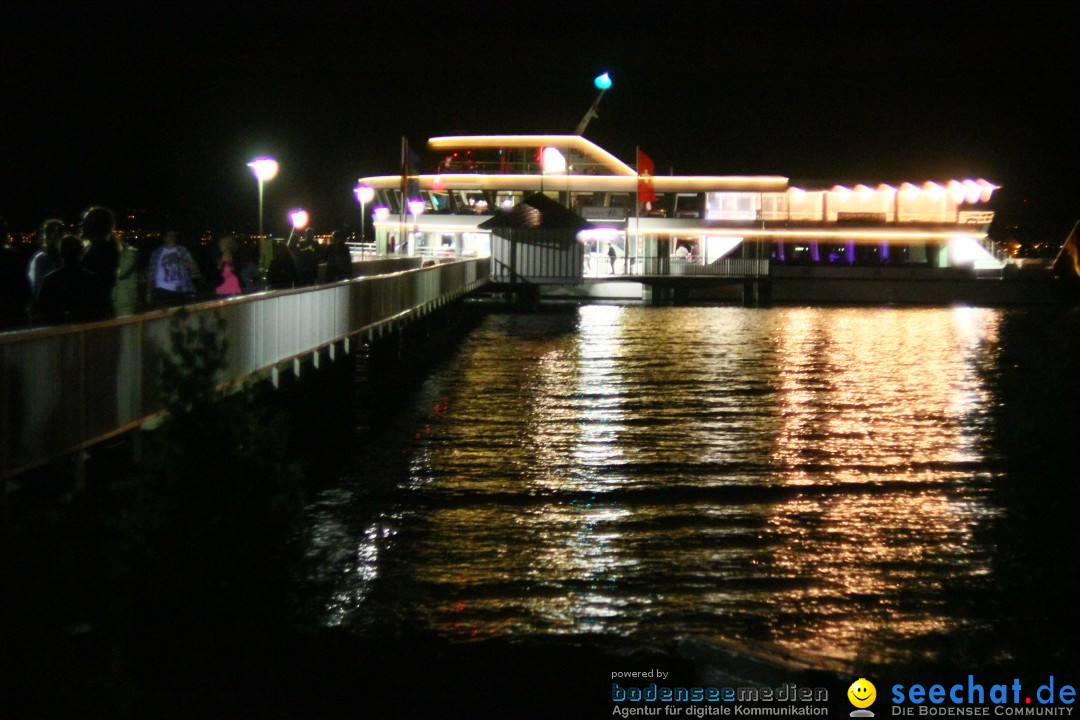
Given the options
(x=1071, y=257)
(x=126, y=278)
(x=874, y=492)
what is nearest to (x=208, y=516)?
(x=1071, y=257)

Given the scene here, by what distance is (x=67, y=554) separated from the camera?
406 centimetres

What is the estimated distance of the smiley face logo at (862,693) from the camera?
5566mm

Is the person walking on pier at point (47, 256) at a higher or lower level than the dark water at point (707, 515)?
higher

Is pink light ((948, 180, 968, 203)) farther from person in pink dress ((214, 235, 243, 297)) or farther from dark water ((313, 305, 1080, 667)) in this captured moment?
person in pink dress ((214, 235, 243, 297))

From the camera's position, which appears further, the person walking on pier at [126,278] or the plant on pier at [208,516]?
the person walking on pier at [126,278]

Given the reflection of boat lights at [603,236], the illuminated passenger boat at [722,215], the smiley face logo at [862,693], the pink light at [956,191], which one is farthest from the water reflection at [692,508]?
the pink light at [956,191]

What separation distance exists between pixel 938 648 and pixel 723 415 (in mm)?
10202

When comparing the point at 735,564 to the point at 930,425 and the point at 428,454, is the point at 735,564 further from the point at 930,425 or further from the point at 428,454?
the point at 930,425

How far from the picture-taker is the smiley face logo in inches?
219

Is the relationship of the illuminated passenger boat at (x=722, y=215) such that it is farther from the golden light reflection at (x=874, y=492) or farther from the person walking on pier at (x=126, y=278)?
the person walking on pier at (x=126, y=278)

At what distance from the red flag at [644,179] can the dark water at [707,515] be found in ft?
120

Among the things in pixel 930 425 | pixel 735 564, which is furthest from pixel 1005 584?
pixel 930 425

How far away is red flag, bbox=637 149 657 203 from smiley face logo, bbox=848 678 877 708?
52526 millimetres

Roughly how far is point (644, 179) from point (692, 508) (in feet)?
160
